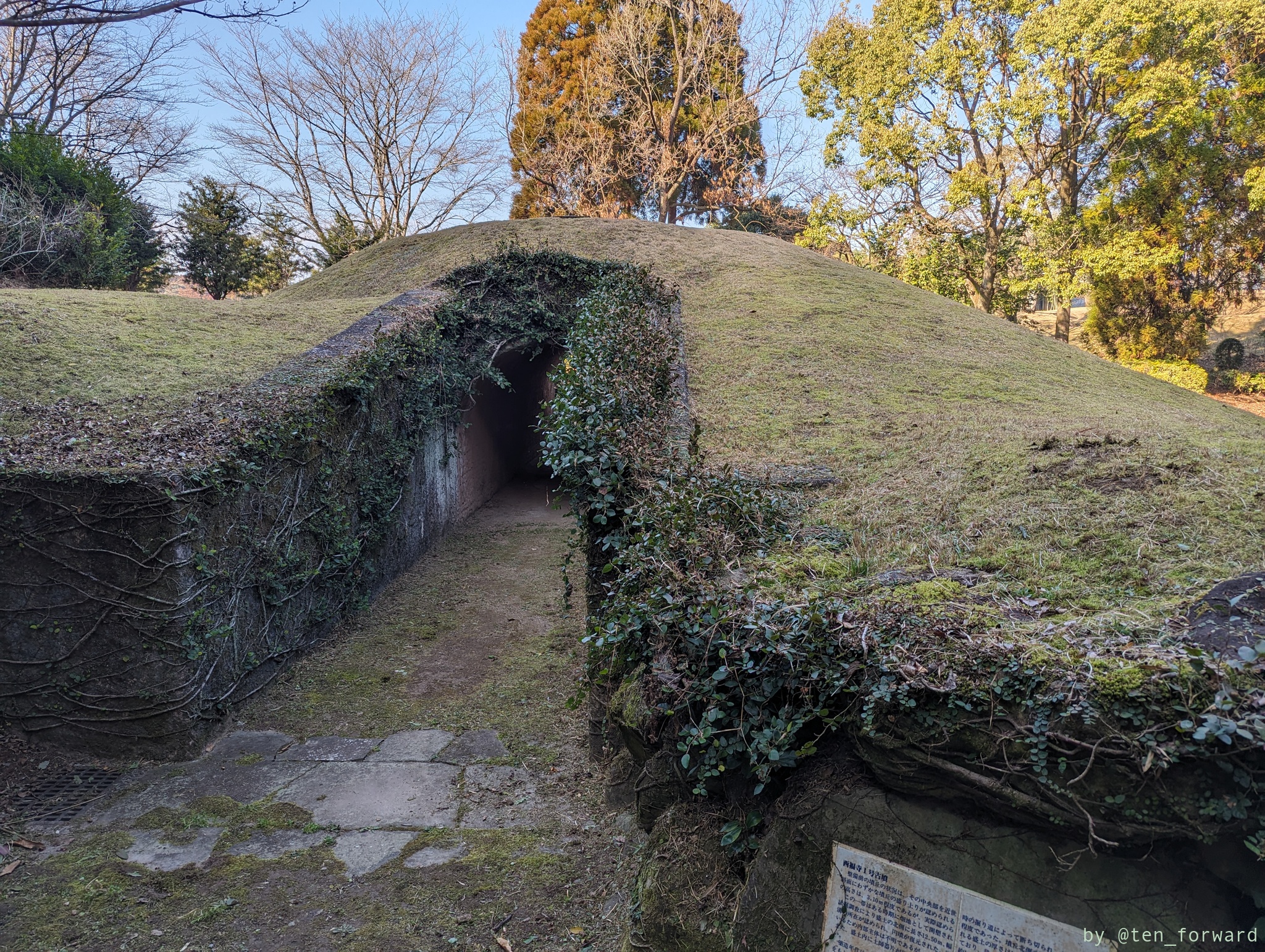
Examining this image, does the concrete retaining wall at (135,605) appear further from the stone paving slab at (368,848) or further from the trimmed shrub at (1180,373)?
the trimmed shrub at (1180,373)

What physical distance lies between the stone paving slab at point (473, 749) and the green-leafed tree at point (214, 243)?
21.1 m

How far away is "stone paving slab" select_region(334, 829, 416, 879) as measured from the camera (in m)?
4.47

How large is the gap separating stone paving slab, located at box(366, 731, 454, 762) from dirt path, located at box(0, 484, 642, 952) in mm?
18

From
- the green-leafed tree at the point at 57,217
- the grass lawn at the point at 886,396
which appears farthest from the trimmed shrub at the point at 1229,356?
the green-leafed tree at the point at 57,217

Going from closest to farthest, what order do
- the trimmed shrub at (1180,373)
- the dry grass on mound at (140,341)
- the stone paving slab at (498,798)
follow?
the stone paving slab at (498,798)
the dry grass on mound at (140,341)
the trimmed shrub at (1180,373)

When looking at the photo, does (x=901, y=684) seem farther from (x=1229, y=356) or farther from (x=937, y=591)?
(x=1229, y=356)

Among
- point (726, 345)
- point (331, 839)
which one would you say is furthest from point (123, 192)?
point (331, 839)

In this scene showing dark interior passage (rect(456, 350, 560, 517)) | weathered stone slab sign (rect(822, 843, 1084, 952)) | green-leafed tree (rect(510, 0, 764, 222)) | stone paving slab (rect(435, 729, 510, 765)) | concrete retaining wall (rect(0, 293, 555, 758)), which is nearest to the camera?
weathered stone slab sign (rect(822, 843, 1084, 952))

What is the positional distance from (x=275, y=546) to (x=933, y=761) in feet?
19.8

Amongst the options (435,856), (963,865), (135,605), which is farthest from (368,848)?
(963,865)

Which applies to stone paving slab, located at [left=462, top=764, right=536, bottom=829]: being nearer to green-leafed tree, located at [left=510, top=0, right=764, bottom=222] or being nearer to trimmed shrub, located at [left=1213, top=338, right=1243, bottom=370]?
green-leafed tree, located at [left=510, top=0, right=764, bottom=222]

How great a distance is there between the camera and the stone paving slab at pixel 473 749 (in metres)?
5.75

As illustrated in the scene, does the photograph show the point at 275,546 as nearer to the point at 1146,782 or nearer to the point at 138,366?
the point at 138,366

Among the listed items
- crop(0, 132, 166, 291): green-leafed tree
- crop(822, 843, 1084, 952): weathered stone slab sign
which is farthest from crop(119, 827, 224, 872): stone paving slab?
crop(0, 132, 166, 291): green-leafed tree
